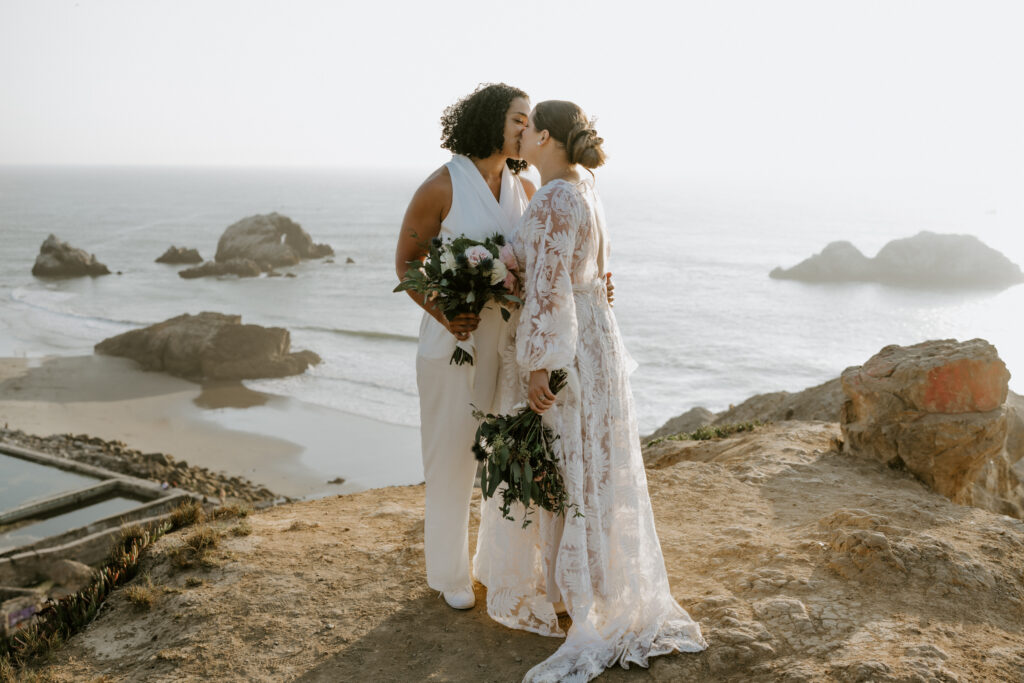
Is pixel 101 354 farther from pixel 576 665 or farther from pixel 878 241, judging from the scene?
pixel 878 241

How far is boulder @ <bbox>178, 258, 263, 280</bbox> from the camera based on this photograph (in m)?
48.8

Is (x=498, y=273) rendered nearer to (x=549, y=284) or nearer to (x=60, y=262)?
(x=549, y=284)

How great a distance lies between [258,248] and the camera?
5331cm

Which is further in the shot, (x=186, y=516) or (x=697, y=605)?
(x=186, y=516)

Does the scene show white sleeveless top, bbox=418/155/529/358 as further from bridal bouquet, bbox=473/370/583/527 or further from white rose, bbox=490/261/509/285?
bridal bouquet, bbox=473/370/583/527

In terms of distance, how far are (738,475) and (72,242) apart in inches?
3037

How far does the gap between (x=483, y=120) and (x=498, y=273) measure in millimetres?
848

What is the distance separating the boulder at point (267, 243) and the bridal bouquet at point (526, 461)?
167ft

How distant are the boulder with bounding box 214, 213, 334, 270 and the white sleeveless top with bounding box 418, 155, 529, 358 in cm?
5044

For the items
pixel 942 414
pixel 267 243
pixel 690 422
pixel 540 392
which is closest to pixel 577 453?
pixel 540 392

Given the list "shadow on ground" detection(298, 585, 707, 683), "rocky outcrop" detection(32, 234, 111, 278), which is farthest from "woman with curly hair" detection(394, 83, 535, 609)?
"rocky outcrop" detection(32, 234, 111, 278)

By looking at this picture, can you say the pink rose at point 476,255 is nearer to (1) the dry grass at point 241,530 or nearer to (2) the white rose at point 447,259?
(2) the white rose at point 447,259

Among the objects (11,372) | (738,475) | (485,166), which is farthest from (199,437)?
(485,166)

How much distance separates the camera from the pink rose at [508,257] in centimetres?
334
